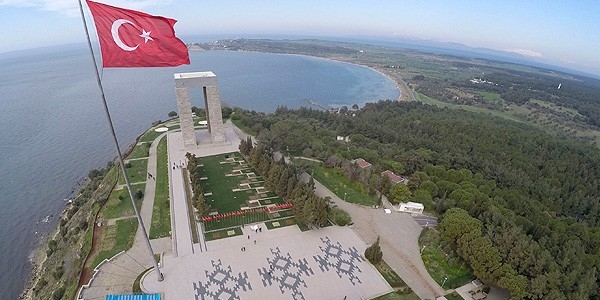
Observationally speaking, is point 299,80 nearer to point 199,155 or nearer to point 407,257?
point 199,155

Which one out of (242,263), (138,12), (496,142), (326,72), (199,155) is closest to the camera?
(138,12)

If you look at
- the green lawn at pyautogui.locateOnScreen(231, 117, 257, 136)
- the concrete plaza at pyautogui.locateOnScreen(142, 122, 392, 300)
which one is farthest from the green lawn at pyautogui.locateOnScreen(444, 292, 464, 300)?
the green lawn at pyautogui.locateOnScreen(231, 117, 257, 136)

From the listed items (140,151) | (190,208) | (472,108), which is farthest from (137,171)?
(472,108)

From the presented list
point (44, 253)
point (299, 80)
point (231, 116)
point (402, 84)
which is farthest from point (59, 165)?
point (402, 84)

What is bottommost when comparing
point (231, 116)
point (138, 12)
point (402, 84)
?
point (402, 84)

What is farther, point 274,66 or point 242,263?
point 274,66

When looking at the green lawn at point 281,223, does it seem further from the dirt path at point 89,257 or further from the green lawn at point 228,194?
the dirt path at point 89,257

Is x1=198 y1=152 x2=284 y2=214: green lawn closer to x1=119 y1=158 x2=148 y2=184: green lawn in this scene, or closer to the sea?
x1=119 y1=158 x2=148 y2=184: green lawn
